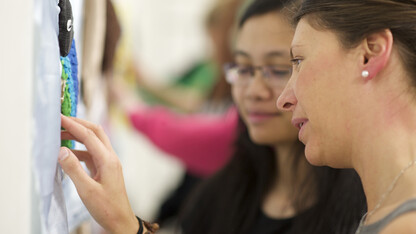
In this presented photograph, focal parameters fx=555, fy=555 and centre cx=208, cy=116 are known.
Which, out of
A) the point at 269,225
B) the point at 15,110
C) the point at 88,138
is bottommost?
the point at 269,225

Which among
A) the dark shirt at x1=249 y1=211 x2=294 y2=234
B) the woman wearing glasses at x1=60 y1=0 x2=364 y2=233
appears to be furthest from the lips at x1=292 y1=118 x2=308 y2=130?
the dark shirt at x1=249 y1=211 x2=294 y2=234

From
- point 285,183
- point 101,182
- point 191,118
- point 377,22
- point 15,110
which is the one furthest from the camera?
point 191,118

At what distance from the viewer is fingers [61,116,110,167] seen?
80 cm

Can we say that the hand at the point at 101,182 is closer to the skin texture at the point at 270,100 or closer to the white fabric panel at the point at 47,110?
the white fabric panel at the point at 47,110

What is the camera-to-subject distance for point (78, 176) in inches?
30.6

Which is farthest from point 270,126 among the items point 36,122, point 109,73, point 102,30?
point 36,122

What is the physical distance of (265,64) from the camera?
1271 mm

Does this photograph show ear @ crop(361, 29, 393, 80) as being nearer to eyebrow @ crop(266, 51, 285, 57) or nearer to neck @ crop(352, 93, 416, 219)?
neck @ crop(352, 93, 416, 219)

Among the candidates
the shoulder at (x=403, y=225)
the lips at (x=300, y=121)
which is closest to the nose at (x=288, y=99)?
the lips at (x=300, y=121)

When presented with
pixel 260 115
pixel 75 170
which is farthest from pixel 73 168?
pixel 260 115

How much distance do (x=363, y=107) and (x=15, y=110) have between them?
437 mm

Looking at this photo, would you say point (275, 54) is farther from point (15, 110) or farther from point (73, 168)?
point (15, 110)

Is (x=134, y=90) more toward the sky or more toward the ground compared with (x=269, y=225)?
more toward the ground

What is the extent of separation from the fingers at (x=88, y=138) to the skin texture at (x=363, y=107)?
299mm
